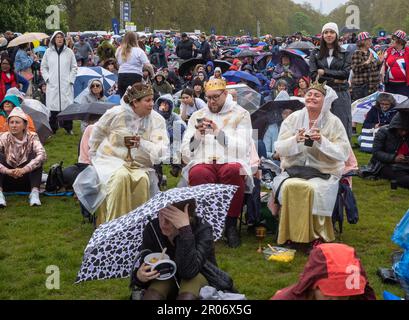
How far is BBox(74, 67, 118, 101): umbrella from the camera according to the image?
1318 centimetres

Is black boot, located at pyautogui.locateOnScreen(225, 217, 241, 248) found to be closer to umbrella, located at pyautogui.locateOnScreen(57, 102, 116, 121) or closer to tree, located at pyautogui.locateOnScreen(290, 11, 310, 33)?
umbrella, located at pyautogui.locateOnScreen(57, 102, 116, 121)

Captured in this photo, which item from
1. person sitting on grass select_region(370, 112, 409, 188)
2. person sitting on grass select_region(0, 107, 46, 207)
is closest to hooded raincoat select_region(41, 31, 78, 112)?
person sitting on grass select_region(0, 107, 46, 207)

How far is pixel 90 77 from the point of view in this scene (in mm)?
13344

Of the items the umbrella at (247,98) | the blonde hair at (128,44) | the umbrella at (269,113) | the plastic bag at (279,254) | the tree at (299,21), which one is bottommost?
the plastic bag at (279,254)

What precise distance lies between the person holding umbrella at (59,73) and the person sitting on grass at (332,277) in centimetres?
954

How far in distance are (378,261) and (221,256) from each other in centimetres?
136

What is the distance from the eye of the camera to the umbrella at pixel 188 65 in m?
17.1

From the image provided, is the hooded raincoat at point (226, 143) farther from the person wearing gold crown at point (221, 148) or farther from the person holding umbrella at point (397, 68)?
the person holding umbrella at point (397, 68)

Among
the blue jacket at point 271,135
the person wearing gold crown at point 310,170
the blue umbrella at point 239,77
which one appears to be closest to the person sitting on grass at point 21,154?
the blue jacket at point 271,135

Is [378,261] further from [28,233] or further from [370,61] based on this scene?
[370,61]

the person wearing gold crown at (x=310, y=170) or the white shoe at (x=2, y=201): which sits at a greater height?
Result: the person wearing gold crown at (x=310, y=170)

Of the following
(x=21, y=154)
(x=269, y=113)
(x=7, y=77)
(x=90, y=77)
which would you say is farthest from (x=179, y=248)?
(x=90, y=77)

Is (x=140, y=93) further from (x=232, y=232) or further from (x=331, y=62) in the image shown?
(x=331, y=62)

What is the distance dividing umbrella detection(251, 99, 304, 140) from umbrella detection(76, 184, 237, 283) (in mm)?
3550
